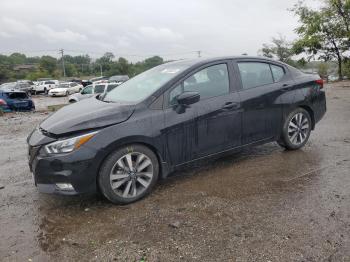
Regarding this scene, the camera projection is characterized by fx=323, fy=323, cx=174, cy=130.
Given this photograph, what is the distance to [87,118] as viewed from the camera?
3.58 m

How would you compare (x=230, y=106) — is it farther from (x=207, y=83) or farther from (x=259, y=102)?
A: (x=259, y=102)

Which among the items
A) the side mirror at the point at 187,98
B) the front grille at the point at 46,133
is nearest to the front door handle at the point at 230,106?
the side mirror at the point at 187,98

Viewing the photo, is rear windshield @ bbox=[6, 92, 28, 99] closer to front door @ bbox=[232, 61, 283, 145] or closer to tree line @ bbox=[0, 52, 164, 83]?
front door @ bbox=[232, 61, 283, 145]

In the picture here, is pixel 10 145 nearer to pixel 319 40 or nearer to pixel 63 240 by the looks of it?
pixel 63 240

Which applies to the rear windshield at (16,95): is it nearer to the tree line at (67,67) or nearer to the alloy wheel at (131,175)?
the alloy wheel at (131,175)

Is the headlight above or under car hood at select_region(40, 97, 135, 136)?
under

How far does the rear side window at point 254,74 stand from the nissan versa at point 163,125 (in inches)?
0.7

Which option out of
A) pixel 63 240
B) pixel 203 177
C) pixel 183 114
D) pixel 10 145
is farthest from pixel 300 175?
pixel 10 145

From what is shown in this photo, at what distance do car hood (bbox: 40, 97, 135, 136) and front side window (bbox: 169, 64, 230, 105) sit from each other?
649 mm

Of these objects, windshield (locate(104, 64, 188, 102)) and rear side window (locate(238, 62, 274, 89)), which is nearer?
windshield (locate(104, 64, 188, 102))

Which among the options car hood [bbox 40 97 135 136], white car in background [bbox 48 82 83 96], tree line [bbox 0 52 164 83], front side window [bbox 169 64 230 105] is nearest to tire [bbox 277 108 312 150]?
front side window [bbox 169 64 230 105]

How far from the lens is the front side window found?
4.09 m

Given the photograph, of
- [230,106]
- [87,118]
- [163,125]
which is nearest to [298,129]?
[230,106]

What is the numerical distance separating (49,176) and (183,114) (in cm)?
168
